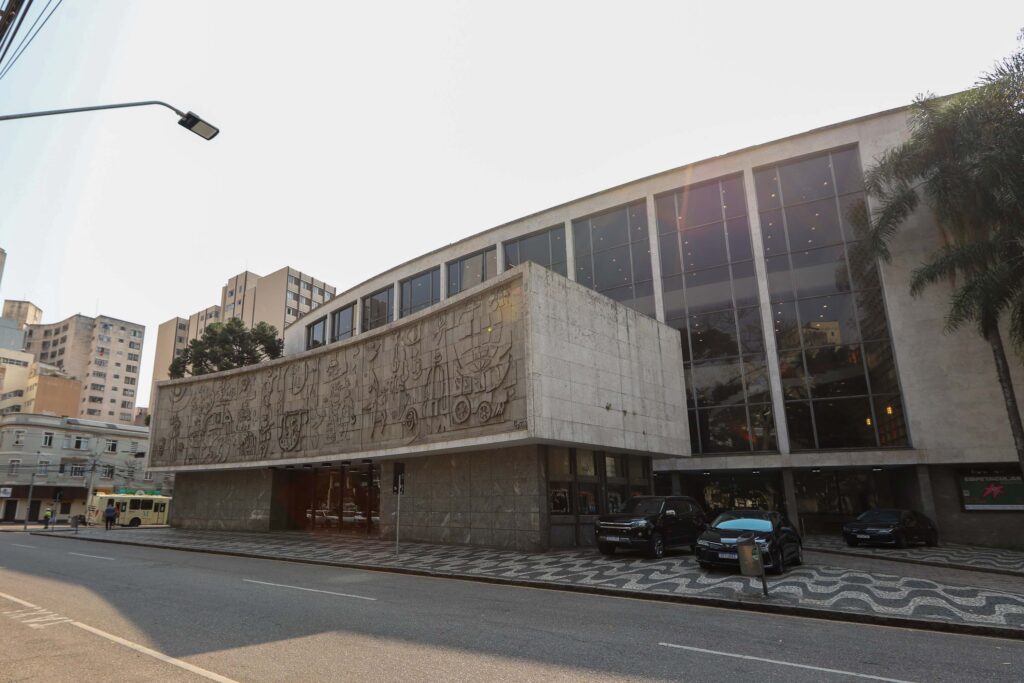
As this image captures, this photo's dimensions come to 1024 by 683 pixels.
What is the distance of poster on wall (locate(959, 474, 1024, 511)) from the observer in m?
21.9

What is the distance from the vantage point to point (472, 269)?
35.3 metres

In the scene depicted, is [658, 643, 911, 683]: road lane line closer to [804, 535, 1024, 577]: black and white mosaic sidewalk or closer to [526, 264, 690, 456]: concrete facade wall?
[526, 264, 690, 456]: concrete facade wall

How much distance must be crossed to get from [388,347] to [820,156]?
862 inches

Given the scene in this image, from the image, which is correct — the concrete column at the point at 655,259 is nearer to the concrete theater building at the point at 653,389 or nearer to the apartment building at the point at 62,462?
the concrete theater building at the point at 653,389

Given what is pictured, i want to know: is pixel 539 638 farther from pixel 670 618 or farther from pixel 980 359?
pixel 980 359

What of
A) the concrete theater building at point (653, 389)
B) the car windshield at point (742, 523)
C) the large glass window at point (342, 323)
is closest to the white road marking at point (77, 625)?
the concrete theater building at point (653, 389)

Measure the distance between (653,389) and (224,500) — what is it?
1000 inches

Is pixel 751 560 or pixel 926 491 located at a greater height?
pixel 926 491

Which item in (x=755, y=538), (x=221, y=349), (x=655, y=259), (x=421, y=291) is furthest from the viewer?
(x=221, y=349)

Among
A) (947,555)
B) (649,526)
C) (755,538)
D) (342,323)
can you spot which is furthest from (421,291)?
(947,555)

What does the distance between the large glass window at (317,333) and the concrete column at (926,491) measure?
3802 centimetres

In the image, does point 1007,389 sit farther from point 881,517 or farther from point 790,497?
point 790,497

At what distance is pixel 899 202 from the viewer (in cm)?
2273

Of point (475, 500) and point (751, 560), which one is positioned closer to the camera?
point (751, 560)
